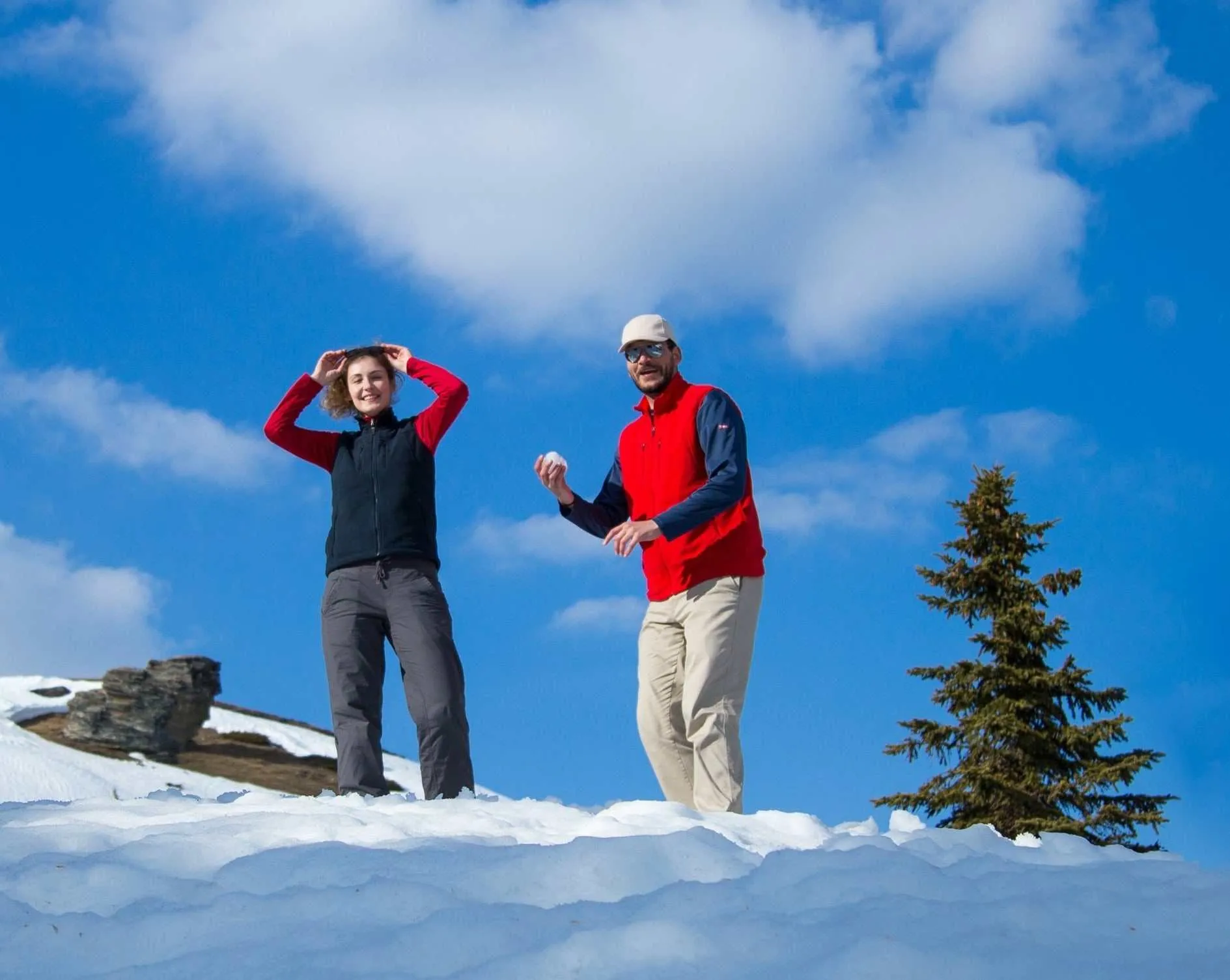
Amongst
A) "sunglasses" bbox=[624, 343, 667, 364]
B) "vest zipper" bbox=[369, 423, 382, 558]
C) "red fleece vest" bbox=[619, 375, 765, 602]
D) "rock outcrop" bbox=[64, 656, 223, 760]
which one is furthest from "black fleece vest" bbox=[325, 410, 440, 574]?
"rock outcrop" bbox=[64, 656, 223, 760]

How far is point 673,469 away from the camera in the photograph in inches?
254

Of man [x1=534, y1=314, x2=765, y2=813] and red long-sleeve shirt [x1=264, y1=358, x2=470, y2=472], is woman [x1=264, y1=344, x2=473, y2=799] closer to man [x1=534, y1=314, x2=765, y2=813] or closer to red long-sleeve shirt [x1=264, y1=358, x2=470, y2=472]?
red long-sleeve shirt [x1=264, y1=358, x2=470, y2=472]

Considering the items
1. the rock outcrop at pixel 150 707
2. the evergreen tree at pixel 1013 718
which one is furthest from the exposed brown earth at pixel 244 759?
the evergreen tree at pixel 1013 718

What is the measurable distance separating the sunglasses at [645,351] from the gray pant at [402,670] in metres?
1.55

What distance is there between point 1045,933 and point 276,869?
2.29 m

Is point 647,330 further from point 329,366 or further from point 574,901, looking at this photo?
point 574,901

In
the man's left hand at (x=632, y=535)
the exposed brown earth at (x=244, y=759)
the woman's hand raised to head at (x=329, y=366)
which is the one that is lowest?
the man's left hand at (x=632, y=535)

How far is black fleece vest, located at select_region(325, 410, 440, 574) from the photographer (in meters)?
6.55

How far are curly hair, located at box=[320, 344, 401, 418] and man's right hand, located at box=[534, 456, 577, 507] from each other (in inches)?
43.4

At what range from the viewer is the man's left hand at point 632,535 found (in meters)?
5.87

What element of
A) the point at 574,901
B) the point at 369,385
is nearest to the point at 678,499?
the point at 369,385

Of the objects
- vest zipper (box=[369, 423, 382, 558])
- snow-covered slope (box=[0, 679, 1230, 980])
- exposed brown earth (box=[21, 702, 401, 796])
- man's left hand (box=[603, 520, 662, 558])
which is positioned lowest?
snow-covered slope (box=[0, 679, 1230, 980])

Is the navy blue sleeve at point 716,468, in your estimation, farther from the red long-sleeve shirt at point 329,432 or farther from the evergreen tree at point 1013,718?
the evergreen tree at point 1013,718

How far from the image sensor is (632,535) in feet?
19.3
